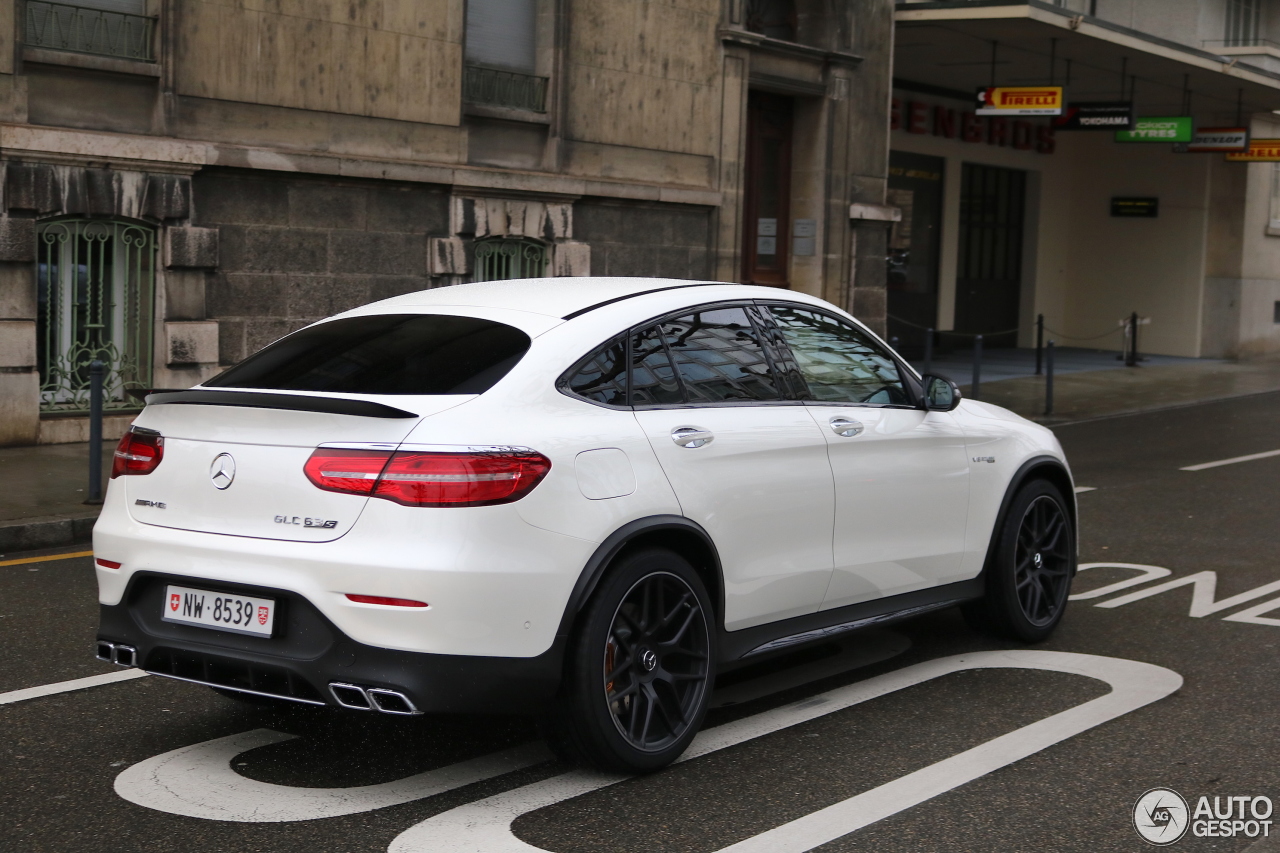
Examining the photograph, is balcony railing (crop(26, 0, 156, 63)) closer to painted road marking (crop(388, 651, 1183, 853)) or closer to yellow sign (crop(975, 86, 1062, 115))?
painted road marking (crop(388, 651, 1183, 853))

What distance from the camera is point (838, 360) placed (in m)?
6.07

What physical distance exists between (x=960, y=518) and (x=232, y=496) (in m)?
3.09

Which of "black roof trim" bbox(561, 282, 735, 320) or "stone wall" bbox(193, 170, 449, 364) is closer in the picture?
"black roof trim" bbox(561, 282, 735, 320)

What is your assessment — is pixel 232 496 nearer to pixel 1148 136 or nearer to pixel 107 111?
pixel 107 111

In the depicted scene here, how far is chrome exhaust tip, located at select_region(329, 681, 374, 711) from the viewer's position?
14.4 feet

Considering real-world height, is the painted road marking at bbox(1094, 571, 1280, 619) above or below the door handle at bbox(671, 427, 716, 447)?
below

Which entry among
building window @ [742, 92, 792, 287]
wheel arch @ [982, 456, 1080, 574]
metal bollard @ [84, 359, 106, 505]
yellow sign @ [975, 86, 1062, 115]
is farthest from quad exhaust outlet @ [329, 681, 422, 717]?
yellow sign @ [975, 86, 1062, 115]

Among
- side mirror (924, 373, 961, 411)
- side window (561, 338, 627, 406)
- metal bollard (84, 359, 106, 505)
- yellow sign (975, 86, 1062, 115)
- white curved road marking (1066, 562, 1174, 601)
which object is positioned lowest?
white curved road marking (1066, 562, 1174, 601)

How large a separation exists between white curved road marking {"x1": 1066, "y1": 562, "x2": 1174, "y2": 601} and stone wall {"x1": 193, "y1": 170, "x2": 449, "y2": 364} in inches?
330

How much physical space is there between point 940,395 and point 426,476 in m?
2.67

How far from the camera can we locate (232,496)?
4.65 m

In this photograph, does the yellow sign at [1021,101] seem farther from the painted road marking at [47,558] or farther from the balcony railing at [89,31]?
the painted road marking at [47,558]

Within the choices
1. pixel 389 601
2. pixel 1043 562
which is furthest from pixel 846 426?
pixel 389 601

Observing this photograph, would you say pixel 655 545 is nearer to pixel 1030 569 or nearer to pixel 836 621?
pixel 836 621
